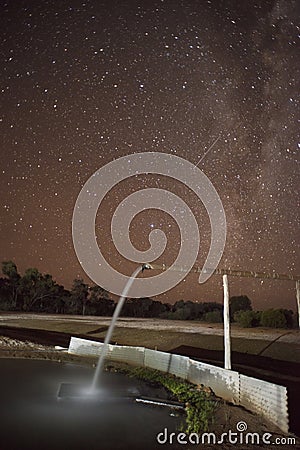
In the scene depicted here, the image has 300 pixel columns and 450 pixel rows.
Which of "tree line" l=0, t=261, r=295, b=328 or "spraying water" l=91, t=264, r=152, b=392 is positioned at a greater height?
"tree line" l=0, t=261, r=295, b=328

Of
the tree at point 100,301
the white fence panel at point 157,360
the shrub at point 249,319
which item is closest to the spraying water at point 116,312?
the white fence panel at point 157,360

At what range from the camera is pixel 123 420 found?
9.02 meters

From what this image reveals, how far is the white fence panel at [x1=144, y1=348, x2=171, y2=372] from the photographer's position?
556 inches

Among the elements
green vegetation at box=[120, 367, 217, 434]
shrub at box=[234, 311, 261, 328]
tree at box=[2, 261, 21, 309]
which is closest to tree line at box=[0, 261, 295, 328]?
tree at box=[2, 261, 21, 309]

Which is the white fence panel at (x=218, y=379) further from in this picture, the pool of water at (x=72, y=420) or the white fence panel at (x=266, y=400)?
the pool of water at (x=72, y=420)

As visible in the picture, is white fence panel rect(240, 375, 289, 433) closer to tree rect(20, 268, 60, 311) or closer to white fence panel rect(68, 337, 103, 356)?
white fence panel rect(68, 337, 103, 356)

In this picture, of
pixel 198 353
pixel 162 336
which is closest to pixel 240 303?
pixel 162 336

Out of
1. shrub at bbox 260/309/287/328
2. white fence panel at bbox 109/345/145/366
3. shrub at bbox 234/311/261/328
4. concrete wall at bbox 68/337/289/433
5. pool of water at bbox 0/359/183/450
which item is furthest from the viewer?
shrub at bbox 260/309/287/328

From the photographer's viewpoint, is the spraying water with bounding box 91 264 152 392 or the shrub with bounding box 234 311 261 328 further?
the shrub with bounding box 234 311 261 328

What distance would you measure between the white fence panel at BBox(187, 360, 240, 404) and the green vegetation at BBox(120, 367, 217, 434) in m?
0.28

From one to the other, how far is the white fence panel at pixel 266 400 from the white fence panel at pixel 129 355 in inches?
261

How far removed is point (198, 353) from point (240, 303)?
115 ft

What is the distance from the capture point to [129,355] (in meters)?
16.5

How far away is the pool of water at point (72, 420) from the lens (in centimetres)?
763
